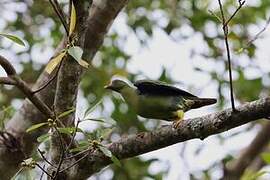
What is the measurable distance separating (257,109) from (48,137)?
66cm

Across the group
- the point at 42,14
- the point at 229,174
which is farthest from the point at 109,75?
the point at 229,174

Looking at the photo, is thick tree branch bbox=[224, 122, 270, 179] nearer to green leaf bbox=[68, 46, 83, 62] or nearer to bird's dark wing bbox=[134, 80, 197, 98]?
bird's dark wing bbox=[134, 80, 197, 98]

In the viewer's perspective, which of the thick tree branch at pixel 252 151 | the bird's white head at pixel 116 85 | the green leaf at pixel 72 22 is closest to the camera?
the green leaf at pixel 72 22

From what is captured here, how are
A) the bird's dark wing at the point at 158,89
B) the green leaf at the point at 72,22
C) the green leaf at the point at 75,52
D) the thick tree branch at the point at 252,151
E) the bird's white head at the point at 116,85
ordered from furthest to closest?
the thick tree branch at the point at 252,151, the bird's dark wing at the point at 158,89, the bird's white head at the point at 116,85, the green leaf at the point at 72,22, the green leaf at the point at 75,52

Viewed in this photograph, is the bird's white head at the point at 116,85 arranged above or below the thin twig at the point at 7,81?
below

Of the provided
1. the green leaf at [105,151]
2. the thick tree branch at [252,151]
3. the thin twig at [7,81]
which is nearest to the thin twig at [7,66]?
the thin twig at [7,81]

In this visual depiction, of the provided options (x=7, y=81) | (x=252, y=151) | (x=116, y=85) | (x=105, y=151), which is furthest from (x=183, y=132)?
(x=252, y=151)

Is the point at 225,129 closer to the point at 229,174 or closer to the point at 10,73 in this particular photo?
the point at 10,73

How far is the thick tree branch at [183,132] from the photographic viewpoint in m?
1.71

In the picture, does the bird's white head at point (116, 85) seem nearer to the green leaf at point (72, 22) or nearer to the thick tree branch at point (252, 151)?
the green leaf at point (72, 22)

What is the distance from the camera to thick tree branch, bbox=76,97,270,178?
1.71 m

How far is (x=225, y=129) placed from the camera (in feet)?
5.91

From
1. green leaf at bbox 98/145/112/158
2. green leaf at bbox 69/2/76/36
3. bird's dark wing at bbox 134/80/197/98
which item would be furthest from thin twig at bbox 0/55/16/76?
bird's dark wing at bbox 134/80/197/98

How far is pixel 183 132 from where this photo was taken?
6.16ft
